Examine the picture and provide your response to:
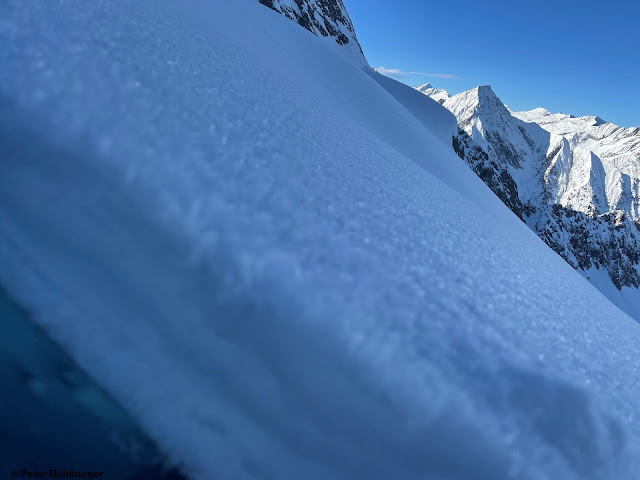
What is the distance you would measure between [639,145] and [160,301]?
17598 centimetres

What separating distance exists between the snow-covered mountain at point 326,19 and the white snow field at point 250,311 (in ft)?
114

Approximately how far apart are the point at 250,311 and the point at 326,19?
159ft

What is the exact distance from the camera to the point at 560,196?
352 ft

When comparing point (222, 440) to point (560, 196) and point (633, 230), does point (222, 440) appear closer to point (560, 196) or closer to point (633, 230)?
point (633, 230)

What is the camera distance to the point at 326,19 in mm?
41812

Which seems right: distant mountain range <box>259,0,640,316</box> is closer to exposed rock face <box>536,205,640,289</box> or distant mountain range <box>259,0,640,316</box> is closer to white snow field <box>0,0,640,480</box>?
exposed rock face <box>536,205,640,289</box>

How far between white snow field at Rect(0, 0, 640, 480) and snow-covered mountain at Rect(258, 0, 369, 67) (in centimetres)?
3473

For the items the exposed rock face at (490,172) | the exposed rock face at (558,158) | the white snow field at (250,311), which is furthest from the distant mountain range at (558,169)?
the white snow field at (250,311)

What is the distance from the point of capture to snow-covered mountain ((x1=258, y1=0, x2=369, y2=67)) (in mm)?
34000

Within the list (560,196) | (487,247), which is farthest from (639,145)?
(487,247)

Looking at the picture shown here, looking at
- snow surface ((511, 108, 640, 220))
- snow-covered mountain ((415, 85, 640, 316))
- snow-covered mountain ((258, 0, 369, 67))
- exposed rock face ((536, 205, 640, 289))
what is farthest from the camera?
snow surface ((511, 108, 640, 220))

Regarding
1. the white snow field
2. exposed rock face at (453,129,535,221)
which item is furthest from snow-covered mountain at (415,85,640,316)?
the white snow field

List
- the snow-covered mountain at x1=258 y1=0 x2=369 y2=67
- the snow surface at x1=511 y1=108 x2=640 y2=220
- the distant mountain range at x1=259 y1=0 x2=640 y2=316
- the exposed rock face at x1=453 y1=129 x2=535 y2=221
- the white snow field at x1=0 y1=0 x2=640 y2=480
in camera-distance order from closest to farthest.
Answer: the white snow field at x1=0 y1=0 x2=640 y2=480 < the snow-covered mountain at x1=258 y1=0 x2=369 y2=67 < the exposed rock face at x1=453 y1=129 x2=535 y2=221 < the distant mountain range at x1=259 y1=0 x2=640 y2=316 < the snow surface at x1=511 y1=108 x2=640 y2=220

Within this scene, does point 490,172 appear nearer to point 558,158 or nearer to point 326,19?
point 326,19
